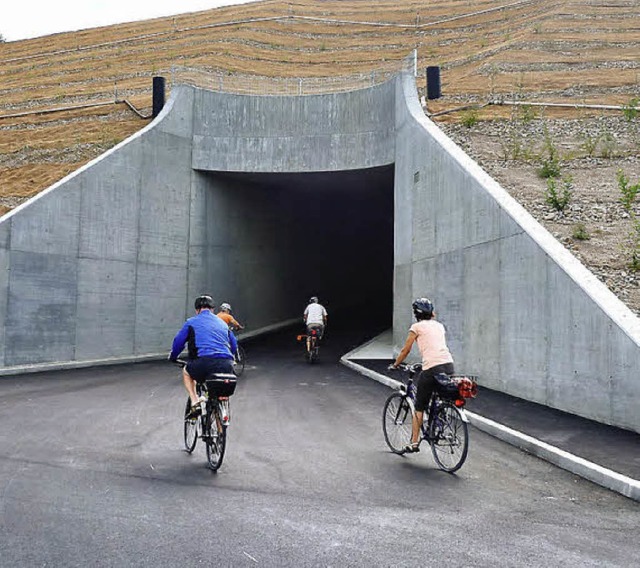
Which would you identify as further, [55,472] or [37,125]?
[37,125]

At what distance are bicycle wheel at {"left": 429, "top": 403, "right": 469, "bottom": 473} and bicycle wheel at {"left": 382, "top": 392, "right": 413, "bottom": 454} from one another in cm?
43

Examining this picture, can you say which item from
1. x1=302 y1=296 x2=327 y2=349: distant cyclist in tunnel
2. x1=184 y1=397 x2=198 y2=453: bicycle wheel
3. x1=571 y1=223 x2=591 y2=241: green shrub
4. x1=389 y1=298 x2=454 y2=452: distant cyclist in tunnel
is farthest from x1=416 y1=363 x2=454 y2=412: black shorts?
x1=302 y1=296 x2=327 y2=349: distant cyclist in tunnel

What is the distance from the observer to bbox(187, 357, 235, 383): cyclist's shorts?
6301 millimetres

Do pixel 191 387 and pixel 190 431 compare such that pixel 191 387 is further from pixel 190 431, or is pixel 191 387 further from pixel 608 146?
pixel 608 146

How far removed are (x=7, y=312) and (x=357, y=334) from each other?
13.0 meters

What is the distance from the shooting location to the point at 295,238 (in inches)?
993

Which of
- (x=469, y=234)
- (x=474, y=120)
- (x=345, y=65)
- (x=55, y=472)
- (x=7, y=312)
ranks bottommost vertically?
(x=55, y=472)

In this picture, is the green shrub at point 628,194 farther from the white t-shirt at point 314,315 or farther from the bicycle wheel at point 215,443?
the bicycle wheel at point 215,443

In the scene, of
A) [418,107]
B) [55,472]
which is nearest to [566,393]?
[55,472]

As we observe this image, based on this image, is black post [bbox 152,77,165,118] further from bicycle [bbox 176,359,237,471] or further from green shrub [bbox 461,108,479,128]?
bicycle [bbox 176,359,237,471]

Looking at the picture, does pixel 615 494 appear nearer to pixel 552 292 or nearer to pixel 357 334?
pixel 552 292

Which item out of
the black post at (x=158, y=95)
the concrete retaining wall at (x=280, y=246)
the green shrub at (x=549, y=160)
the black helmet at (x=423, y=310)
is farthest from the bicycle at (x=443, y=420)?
the black post at (x=158, y=95)

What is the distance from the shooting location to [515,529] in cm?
450

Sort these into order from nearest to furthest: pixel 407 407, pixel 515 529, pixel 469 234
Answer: pixel 515 529
pixel 407 407
pixel 469 234
